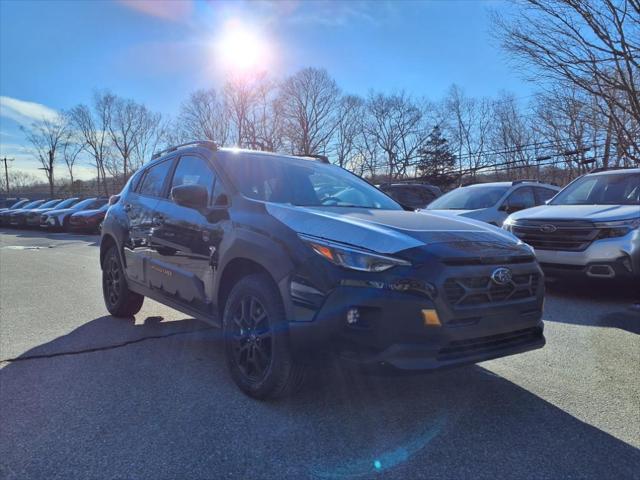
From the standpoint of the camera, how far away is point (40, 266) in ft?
34.0

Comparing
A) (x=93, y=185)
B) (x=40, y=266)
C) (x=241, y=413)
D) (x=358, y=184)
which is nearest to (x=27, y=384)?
(x=241, y=413)

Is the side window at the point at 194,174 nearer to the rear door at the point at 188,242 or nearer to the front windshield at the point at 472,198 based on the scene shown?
the rear door at the point at 188,242

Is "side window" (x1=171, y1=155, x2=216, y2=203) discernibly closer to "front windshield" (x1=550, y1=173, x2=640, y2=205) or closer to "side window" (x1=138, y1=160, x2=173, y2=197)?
"side window" (x1=138, y1=160, x2=173, y2=197)

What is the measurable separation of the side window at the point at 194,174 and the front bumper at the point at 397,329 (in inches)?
65.0

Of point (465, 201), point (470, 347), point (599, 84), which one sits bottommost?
point (470, 347)

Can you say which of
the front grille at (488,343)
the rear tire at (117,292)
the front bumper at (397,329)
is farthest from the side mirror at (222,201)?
the rear tire at (117,292)

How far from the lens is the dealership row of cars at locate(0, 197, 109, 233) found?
21.2 metres

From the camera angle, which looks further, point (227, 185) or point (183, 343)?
point (183, 343)

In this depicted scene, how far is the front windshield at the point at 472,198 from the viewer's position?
31.1ft

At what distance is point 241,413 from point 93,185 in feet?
246

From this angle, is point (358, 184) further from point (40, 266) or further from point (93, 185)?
point (93, 185)

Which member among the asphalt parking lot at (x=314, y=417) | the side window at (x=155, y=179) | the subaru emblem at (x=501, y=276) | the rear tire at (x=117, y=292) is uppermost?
the side window at (x=155, y=179)

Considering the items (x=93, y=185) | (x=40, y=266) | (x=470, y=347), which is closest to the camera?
(x=470, y=347)

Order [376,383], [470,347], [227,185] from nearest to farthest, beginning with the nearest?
[470,347] → [376,383] → [227,185]
